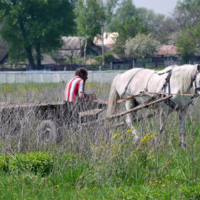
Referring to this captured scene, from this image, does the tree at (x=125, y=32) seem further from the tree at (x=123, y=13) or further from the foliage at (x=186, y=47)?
the tree at (x=123, y=13)

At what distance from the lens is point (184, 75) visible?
5.97 meters

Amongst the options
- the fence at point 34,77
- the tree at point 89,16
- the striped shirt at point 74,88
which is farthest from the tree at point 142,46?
the striped shirt at point 74,88

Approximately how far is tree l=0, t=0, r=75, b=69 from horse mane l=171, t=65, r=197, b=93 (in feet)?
121

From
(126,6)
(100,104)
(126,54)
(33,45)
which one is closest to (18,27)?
(33,45)

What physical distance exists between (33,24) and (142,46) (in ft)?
76.6

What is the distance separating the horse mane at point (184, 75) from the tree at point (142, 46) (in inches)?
2134

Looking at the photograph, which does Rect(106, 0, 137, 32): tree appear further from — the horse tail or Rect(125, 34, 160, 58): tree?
the horse tail

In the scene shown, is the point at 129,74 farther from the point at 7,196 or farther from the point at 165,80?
the point at 7,196

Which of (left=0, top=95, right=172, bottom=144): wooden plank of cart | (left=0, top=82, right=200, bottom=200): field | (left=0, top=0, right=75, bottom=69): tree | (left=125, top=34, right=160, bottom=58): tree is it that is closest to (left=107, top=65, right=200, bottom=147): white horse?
(left=0, top=95, right=172, bottom=144): wooden plank of cart

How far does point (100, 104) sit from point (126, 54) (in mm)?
57038

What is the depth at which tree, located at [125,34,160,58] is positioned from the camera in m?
59.4

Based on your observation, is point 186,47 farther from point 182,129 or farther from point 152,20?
point 182,129

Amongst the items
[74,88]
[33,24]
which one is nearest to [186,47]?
[33,24]

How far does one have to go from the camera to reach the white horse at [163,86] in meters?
5.93
